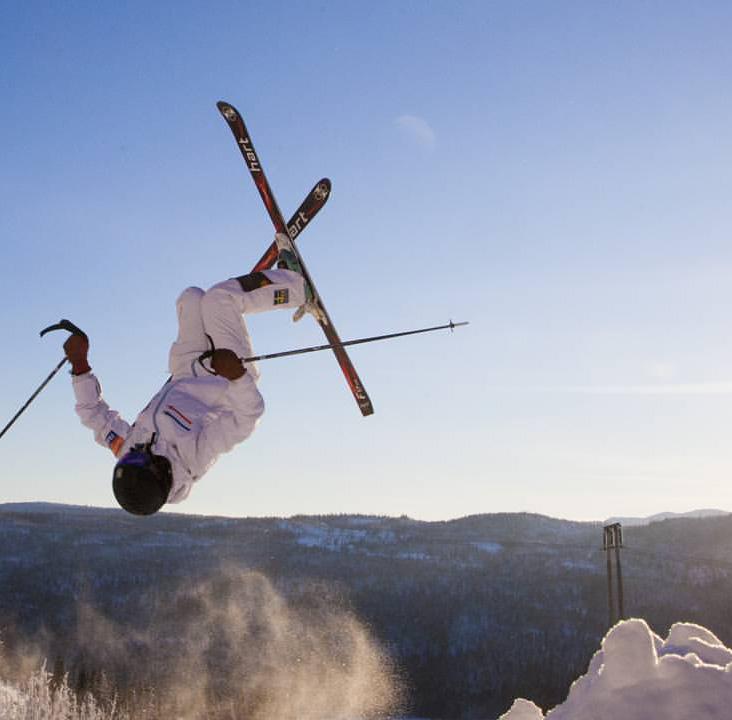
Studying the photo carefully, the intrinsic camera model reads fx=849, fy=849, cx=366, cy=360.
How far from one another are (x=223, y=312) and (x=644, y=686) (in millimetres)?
3794

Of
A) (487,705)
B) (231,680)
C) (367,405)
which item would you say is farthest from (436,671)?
(367,405)

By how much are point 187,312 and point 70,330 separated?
91 centimetres

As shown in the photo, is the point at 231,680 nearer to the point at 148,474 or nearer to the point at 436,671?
the point at 436,671

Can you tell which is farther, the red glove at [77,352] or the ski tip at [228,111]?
the ski tip at [228,111]

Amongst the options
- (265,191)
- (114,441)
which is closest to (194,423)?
(114,441)

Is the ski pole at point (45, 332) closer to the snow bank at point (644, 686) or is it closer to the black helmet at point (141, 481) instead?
the black helmet at point (141, 481)

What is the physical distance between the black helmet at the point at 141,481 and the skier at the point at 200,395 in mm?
12

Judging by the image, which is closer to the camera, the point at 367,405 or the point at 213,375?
the point at 213,375

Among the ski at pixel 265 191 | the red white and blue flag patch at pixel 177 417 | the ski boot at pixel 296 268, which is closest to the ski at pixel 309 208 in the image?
the ski at pixel 265 191

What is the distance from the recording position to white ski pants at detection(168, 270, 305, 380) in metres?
6.14

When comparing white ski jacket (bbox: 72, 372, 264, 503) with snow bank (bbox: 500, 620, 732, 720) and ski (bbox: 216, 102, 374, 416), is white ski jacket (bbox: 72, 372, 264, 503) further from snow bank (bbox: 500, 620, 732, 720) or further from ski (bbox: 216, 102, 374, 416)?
snow bank (bbox: 500, 620, 732, 720)

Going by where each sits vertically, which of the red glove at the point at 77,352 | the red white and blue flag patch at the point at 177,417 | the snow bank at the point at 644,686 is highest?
the red glove at the point at 77,352

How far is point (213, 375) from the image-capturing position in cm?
621

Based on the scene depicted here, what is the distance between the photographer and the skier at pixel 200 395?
234 inches
